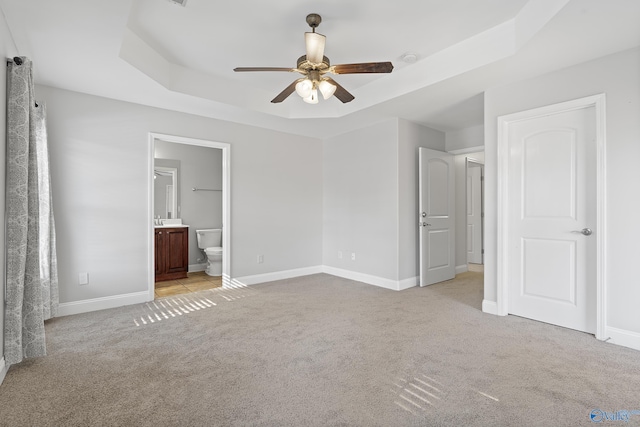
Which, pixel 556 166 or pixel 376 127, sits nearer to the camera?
pixel 556 166

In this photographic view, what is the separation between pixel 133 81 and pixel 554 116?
13.1 feet

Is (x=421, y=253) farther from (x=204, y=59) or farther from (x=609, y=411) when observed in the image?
(x=204, y=59)

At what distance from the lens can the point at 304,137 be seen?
17.8 feet

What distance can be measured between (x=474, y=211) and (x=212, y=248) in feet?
17.2

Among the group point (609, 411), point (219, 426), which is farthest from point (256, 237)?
point (609, 411)

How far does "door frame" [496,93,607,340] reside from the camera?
2662 millimetres

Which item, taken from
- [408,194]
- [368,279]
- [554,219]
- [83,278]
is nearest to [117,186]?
[83,278]

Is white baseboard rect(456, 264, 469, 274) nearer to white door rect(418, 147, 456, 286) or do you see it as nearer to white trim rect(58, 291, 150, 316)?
white door rect(418, 147, 456, 286)

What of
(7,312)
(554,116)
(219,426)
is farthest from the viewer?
(554,116)

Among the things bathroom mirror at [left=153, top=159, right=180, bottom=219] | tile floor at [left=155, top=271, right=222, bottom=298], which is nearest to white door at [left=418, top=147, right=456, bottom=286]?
tile floor at [left=155, top=271, right=222, bottom=298]

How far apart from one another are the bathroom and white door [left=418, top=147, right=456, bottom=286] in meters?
3.37

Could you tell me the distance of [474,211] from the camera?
680 cm

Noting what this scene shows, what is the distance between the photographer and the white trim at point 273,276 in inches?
184

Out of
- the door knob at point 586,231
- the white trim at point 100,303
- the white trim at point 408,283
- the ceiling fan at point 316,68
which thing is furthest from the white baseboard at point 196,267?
the door knob at point 586,231
